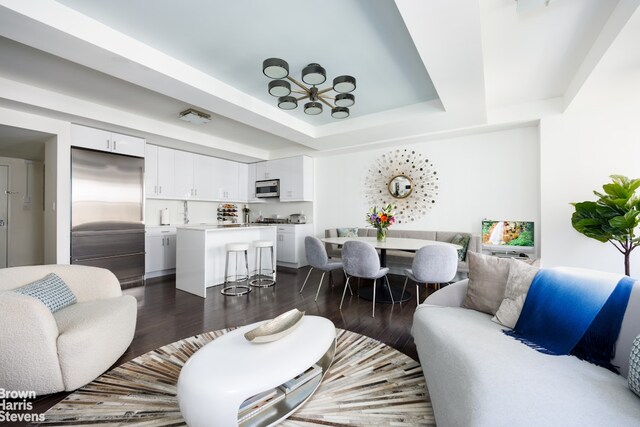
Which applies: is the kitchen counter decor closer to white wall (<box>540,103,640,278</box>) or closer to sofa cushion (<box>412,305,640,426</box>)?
sofa cushion (<box>412,305,640,426</box>)

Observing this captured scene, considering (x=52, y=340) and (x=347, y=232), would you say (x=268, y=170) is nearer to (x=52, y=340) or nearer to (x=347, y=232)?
(x=347, y=232)

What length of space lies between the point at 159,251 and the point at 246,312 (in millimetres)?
2729

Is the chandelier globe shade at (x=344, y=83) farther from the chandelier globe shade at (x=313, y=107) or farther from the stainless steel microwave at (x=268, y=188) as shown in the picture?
the stainless steel microwave at (x=268, y=188)

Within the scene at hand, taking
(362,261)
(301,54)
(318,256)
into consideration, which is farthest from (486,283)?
(301,54)

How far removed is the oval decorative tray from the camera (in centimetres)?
158

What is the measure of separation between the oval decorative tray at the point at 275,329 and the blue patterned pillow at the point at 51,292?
5.10 ft

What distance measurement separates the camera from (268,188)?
6.36m

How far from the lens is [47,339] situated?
1.61 metres

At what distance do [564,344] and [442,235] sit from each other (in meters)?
3.24

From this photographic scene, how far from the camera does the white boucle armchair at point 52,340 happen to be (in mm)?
1568

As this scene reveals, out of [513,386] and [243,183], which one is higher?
[243,183]

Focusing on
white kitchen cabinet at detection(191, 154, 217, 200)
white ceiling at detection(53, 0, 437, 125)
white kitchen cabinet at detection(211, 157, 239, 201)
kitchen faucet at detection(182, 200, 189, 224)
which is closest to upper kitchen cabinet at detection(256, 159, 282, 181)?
white kitchen cabinet at detection(211, 157, 239, 201)

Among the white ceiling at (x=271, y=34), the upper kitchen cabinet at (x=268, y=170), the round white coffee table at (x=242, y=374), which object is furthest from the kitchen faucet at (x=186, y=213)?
the round white coffee table at (x=242, y=374)

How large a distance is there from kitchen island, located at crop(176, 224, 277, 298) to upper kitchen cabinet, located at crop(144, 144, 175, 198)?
144 cm
